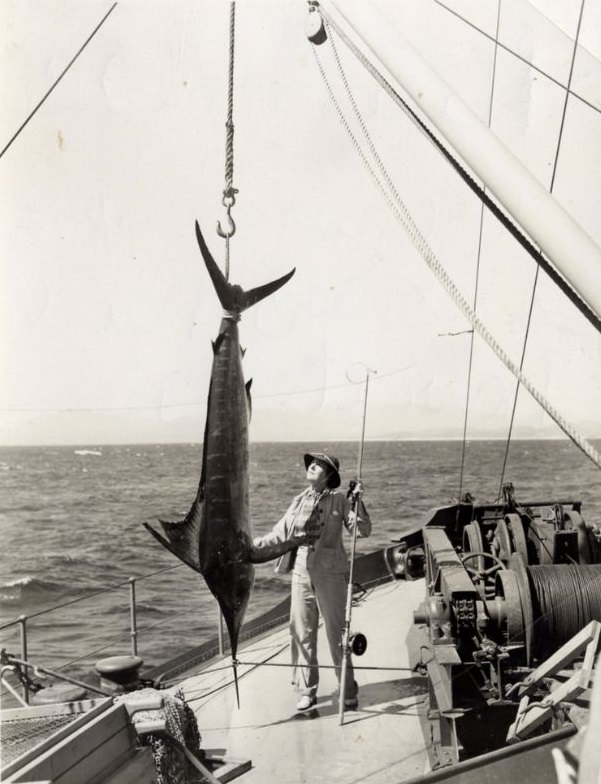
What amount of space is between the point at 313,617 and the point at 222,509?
10.0 feet

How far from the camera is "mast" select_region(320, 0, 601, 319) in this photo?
2.32 m

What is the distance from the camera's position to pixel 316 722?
16.5 feet

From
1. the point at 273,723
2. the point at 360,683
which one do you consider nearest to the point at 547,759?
the point at 273,723

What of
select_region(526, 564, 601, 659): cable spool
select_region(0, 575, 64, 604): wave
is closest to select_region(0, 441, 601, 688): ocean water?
select_region(0, 575, 64, 604): wave

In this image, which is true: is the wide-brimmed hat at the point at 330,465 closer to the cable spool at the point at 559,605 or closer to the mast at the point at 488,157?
the cable spool at the point at 559,605

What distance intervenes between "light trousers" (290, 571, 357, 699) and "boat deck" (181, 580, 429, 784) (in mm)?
189

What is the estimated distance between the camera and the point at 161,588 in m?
25.7

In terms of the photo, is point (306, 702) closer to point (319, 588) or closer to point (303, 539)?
point (319, 588)

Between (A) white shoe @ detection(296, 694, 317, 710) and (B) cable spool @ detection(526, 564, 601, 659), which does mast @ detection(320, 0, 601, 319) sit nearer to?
(B) cable spool @ detection(526, 564, 601, 659)

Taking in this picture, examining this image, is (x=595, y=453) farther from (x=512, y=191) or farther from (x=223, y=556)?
(x=223, y=556)

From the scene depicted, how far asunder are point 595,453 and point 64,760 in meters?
2.43

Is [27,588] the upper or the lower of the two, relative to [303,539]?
lower

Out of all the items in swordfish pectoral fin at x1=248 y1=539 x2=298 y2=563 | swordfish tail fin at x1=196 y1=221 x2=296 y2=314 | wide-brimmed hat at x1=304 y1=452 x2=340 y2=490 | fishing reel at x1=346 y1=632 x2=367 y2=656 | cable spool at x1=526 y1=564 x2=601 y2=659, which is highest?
swordfish tail fin at x1=196 y1=221 x2=296 y2=314

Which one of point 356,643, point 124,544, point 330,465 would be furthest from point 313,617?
point 124,544
